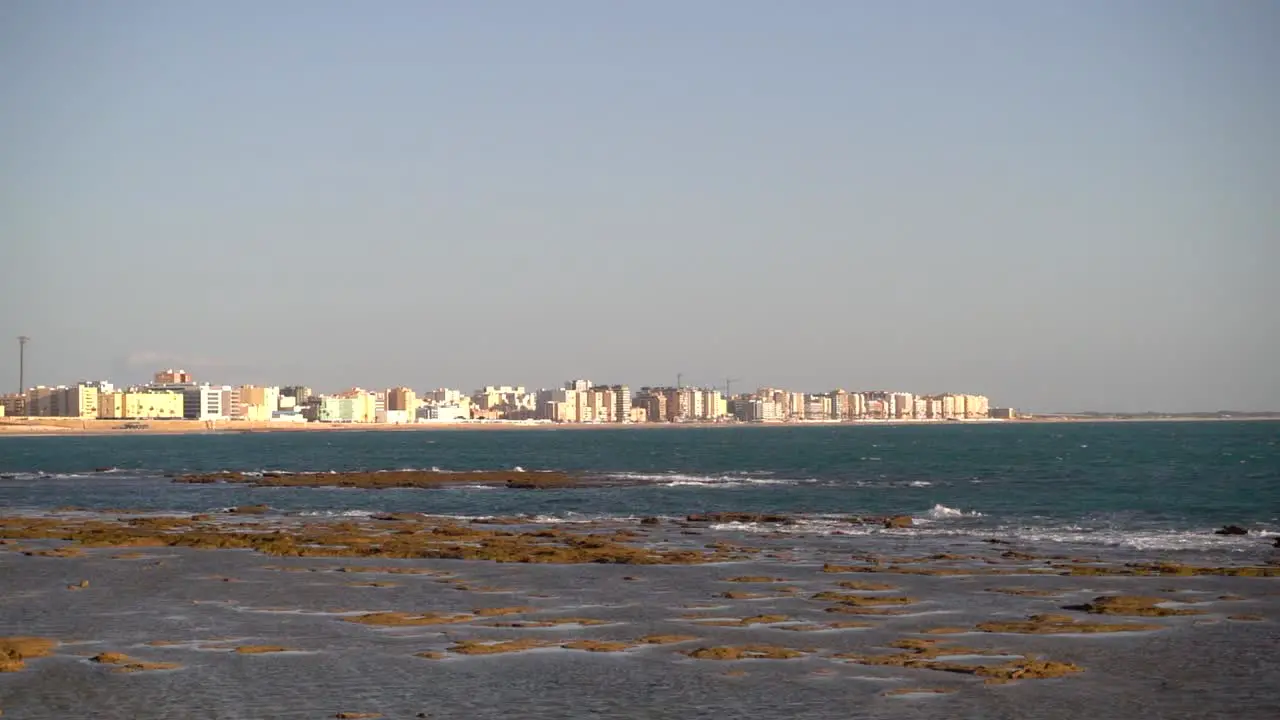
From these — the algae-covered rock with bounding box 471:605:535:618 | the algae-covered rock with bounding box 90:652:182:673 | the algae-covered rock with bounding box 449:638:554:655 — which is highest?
the algae-covered rock with bounding box 90:652:182:673

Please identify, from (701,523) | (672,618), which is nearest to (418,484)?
(701,523)

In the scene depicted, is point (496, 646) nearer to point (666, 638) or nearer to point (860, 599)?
point (666, 638)

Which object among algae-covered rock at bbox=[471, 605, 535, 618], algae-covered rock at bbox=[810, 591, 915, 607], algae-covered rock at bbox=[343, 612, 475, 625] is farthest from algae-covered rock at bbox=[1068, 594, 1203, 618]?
algae-covered rock at bbox=[343, 612, 475, 625]

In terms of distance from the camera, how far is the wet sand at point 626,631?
61.8ft

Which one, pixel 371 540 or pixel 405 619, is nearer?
pixel 405 619

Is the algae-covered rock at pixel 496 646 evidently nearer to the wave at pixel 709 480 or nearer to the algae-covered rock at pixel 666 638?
the algae-covered rock at pixel 666 638

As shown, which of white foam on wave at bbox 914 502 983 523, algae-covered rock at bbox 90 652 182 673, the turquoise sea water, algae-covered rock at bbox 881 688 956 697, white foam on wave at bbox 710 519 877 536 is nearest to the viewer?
algae-covered rock at bbox 881 688 956 697

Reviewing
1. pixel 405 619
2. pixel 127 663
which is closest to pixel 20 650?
pixel 127 663

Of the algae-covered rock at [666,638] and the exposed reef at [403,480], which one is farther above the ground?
the algae-covered rock at [666,638]

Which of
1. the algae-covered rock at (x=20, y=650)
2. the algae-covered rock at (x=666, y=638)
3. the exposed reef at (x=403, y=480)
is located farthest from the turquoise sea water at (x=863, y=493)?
the algae-covered rock at (x=20, y=650)

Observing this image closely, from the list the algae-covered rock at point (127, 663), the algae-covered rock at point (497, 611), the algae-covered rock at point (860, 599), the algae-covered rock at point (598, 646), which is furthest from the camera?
the algae-covered rock at point (860, 599)

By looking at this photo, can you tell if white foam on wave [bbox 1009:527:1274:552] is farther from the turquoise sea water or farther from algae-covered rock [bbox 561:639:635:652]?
algae-covered rock [bbox 561:639:635:652]

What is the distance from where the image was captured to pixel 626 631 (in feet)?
81.0

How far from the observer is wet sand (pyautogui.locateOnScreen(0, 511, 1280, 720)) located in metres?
18.8
